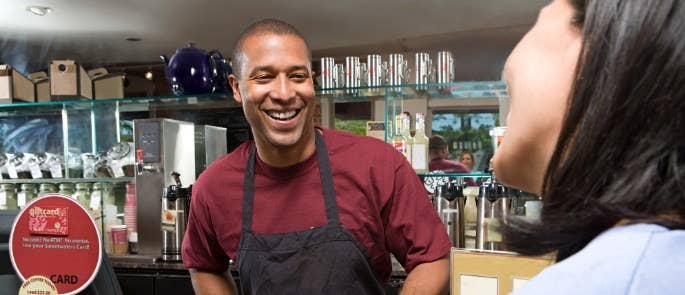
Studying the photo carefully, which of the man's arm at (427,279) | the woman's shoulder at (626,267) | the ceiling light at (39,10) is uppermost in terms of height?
the ceiling light at (39,10)

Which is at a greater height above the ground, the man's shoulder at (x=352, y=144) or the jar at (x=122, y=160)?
the man's shoulder at (x=352, y=144)

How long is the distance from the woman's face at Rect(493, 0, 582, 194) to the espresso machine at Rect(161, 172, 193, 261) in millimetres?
2242

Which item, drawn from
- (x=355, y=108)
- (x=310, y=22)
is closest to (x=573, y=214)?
(x=355, y=108)

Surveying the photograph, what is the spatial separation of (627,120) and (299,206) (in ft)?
3.93

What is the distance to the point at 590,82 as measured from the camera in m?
0.42

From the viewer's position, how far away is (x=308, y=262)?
1492 mm

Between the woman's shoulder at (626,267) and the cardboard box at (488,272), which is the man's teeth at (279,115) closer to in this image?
the cardboard box at (488,272)

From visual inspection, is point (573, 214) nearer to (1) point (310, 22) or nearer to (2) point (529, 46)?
(2) point (529, 46)

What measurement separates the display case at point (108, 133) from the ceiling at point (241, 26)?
1.94 meters

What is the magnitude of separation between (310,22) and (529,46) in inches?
195

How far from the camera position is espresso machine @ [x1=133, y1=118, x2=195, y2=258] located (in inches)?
105

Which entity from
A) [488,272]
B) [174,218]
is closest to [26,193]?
[174,218]

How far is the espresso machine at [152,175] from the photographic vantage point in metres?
2.67

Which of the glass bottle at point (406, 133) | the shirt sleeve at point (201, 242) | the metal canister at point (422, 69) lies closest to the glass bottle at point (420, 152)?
the glass bottle at point (406, 133)
